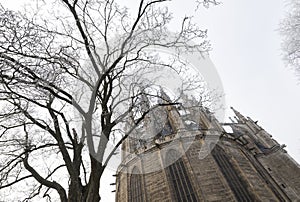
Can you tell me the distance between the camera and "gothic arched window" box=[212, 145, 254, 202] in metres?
15.4

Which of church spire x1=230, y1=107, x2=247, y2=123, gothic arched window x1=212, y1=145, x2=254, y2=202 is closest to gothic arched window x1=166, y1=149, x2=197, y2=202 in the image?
gothic arched window x1=212, y1=145, x2=254, y2=202

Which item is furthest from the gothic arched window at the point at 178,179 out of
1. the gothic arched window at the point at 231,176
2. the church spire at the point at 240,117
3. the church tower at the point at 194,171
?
the church spire at the point at 240,117

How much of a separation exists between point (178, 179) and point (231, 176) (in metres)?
3.49

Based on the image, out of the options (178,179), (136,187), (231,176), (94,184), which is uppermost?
(136,187)

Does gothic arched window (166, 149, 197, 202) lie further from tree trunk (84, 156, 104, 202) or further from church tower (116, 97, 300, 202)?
tree trunk (84, 156, 104, 202)

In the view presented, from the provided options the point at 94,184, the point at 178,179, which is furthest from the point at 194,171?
the point at 94,184

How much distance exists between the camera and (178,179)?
1619 cm

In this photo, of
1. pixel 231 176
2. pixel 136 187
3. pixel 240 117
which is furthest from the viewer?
pixel 240 117

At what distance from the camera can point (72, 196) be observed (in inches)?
201

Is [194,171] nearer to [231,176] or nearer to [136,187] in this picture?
[231,176]

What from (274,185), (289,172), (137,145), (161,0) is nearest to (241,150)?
(274,185)

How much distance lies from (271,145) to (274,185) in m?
8.84

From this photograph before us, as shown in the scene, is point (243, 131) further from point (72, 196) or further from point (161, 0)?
point (72, 196)

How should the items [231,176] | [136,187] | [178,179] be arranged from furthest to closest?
[136,187], [231,176], [178,179]
